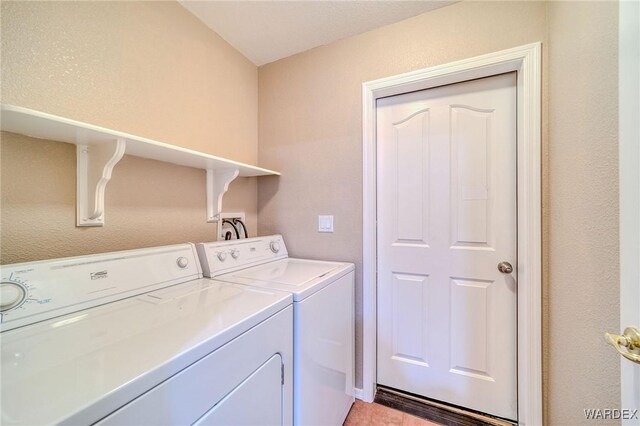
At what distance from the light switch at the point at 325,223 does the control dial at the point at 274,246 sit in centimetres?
32

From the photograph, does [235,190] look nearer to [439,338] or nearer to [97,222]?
[97,222]

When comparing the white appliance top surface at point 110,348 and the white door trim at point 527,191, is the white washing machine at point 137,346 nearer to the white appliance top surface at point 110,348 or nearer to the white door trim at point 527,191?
the white appliance top surface at point 110,348

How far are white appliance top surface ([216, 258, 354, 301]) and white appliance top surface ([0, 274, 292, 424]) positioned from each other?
11 centimetres

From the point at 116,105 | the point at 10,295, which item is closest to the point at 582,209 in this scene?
the point at 10,295

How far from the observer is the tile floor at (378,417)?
1447 mm

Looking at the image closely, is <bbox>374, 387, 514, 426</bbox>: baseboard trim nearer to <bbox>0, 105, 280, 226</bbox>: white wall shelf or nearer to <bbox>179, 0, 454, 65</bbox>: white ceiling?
<bbox>0, 105, 280, 226</bbox>: white wall shelf

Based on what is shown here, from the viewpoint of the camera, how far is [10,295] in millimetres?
696

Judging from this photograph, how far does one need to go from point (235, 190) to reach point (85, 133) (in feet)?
3.07

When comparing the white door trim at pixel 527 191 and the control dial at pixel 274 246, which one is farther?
the control dial at pixel 274 246

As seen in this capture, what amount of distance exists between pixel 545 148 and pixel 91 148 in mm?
2122

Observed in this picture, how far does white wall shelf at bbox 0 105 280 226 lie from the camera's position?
2.59ft

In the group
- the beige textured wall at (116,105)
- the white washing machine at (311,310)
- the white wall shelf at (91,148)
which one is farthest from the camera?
the white washing machine at (311,310)

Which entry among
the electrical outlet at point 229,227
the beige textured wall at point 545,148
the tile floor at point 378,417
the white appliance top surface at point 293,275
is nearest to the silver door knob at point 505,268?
the beige textured wall at point 545,148

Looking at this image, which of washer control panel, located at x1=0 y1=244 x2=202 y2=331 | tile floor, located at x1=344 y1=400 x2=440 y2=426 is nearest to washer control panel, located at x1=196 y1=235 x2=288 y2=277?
washer control panel, located at x1=0 y1=244 x2=202 y2=331
